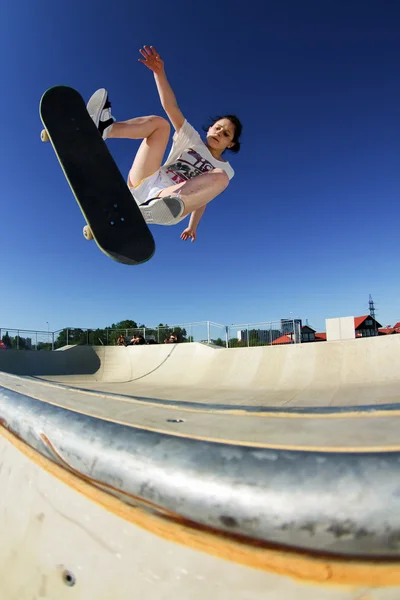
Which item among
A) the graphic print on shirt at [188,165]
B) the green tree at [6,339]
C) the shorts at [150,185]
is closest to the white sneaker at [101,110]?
the shorts at [150,185]

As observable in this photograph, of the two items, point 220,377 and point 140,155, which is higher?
point 140,155

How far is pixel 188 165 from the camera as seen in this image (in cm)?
346

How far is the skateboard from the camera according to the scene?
2961 mm

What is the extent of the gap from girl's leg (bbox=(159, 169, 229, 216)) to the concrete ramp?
2.30 meters

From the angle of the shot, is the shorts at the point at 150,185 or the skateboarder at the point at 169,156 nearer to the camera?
the skateboarder at the point at 169,156

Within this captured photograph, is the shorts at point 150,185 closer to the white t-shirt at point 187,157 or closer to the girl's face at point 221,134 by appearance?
the white t-shirt at point 187,157

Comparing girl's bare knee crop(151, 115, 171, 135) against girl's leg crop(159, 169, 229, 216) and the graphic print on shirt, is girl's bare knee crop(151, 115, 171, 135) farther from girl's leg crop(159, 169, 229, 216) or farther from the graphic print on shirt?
girl's leg crop(159, 169, 229, 216)

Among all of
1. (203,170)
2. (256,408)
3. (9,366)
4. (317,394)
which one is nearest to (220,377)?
(317,394)

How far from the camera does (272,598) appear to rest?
0.46 metres

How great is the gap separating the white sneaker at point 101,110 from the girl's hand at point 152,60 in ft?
1.75

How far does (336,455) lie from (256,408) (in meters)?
0.57

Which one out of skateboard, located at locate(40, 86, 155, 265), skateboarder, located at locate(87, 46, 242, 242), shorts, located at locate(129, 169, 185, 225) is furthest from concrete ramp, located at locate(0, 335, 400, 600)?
shorts, located at locate(129, 169, 185, 225)

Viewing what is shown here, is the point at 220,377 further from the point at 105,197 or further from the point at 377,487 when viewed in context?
the point at 377,487

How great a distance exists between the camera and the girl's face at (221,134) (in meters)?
3.55
